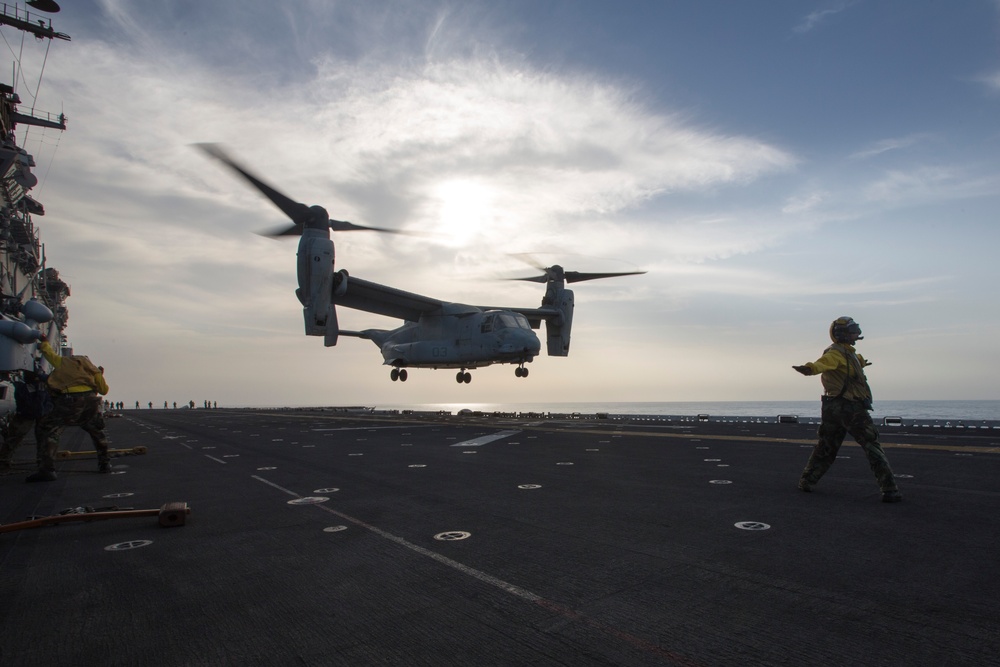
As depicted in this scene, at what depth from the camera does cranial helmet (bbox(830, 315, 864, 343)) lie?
24.4 feet

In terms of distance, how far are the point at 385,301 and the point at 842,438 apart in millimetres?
27956

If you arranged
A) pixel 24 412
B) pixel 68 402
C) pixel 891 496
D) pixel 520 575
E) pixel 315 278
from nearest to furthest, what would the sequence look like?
pixel 520 575 → pixel 891 496 → pixel 68 402 → pixel 24 412 → pixel 315 278

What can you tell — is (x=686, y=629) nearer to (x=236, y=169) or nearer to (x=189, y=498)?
(x=189, y=498)

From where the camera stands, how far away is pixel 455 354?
109 feet

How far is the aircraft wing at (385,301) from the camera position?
30094 millimetres

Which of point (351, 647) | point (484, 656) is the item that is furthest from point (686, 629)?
point (351, 647)

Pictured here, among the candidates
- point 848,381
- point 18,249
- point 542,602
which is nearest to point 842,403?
point 848,381

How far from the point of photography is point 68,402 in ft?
33.9

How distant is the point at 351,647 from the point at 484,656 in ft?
2.54

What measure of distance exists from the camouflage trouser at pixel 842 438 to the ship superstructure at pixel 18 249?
20100mm

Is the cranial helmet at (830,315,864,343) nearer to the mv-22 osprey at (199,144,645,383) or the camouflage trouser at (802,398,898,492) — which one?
the camouflage trouser at (802,398,898,492)

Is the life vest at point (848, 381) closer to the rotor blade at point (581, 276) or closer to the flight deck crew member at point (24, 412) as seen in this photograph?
the flight deck crew member at point (24, 412)

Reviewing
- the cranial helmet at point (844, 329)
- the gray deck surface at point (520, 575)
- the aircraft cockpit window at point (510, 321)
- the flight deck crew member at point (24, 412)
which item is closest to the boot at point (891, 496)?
the gray deck surface at point (520, 575)

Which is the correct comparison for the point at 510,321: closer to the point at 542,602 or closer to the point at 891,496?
the point at 891,496
